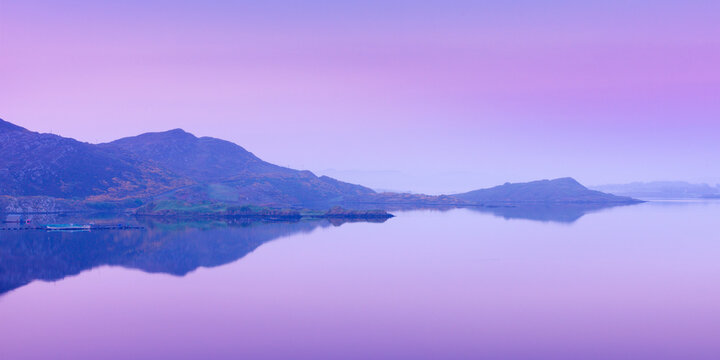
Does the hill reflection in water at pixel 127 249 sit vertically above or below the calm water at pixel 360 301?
above

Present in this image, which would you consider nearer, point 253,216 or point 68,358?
point 68,358

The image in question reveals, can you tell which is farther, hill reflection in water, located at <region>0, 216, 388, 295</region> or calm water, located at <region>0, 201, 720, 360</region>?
hill reflection in water, located at <region>0, 216, 388, 295</region>

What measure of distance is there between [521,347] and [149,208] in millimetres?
128913

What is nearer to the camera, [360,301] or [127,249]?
[360,301]

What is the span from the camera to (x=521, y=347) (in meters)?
26.1

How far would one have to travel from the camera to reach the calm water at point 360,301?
86.4 feet

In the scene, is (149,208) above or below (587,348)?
above

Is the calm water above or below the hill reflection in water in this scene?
below

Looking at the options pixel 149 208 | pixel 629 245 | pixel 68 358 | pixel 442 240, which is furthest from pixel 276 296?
pixel 149 208

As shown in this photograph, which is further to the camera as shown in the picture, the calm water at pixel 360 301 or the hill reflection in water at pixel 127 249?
the hill reflection in water at pixel 127 249

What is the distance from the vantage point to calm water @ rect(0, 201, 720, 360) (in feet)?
86.4

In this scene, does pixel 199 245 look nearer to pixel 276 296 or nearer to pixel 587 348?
pixel 276 296

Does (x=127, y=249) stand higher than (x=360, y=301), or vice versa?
(x=127, y=249)

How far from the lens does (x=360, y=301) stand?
36406mm
